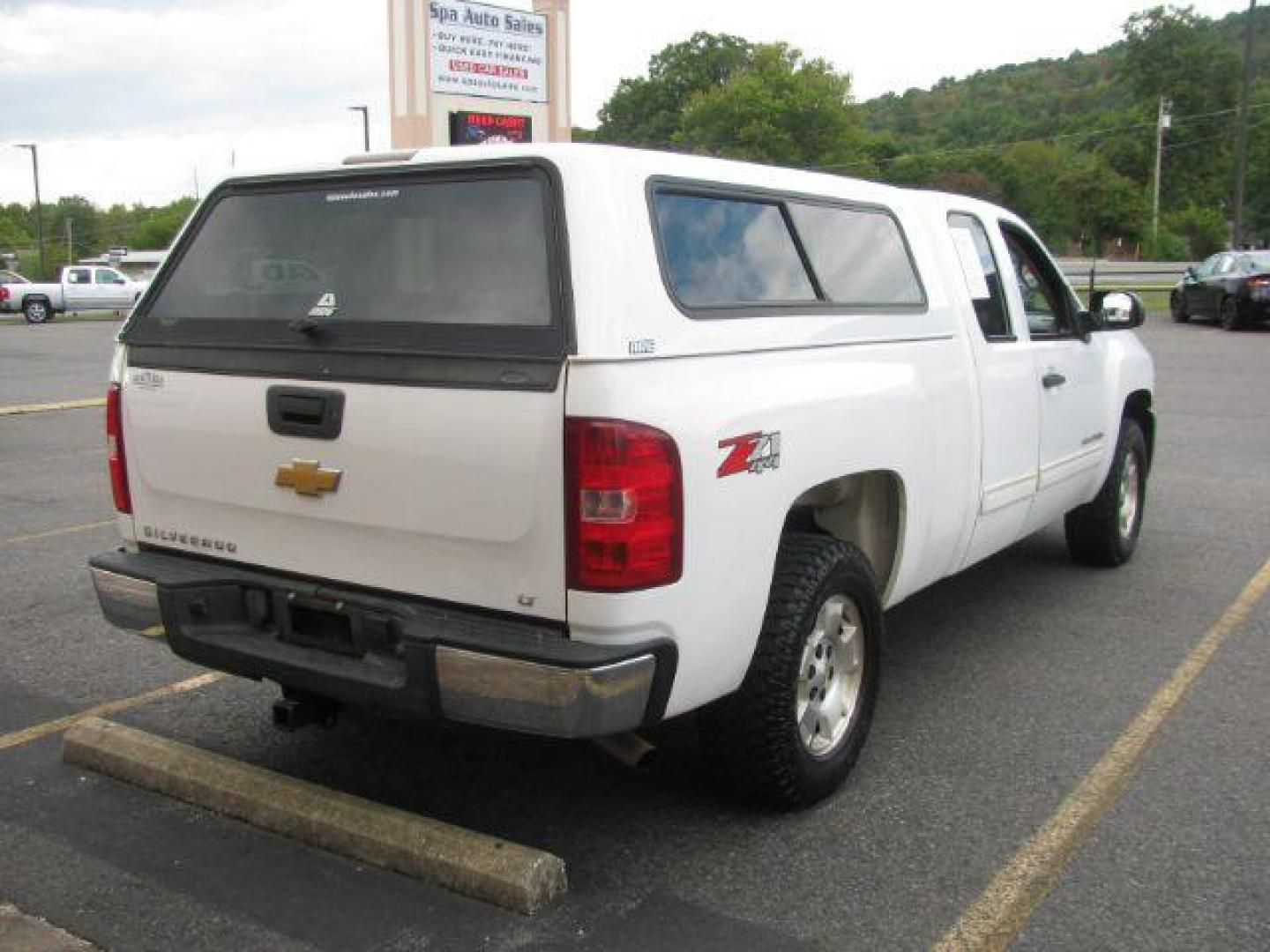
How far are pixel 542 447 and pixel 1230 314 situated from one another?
23.3 meters

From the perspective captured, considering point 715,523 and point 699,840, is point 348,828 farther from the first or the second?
point 715,523

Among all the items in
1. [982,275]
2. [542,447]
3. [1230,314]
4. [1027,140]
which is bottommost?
[1230,314]

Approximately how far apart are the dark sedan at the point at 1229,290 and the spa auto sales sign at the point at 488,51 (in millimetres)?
12968

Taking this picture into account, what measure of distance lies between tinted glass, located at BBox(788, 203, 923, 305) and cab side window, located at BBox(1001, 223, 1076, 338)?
3.60ft

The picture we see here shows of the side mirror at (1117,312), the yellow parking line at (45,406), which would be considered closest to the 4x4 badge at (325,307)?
the side mirror at (1117,312)

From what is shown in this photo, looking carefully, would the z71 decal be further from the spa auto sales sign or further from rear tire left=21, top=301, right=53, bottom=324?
rear tire left=21, top=301, right=53, bottom=324

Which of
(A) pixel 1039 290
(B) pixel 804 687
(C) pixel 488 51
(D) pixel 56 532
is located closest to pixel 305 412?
(B) pixel 804 687

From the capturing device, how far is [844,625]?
3939 millimetres

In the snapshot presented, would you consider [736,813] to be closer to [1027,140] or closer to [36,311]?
[36,311]

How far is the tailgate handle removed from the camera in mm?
3346

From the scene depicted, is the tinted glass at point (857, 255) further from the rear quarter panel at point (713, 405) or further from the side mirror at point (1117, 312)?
the side mirror at point (1117, 312)

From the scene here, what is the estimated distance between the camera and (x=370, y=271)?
3.48 meters

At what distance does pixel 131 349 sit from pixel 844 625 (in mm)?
2355

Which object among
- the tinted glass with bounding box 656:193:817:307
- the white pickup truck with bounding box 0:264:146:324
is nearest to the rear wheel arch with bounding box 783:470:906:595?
the tinted glass with bounding box 656:193:817:307
